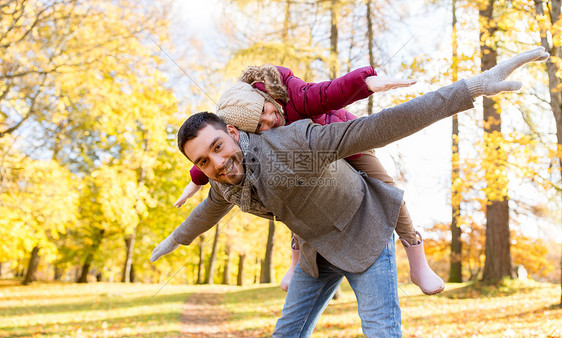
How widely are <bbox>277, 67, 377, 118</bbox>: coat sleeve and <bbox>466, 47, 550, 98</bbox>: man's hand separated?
1.67 feet

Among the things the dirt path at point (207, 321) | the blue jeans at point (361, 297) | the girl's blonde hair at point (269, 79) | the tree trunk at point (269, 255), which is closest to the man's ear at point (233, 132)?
the girl's blonde hair at point (269, 79)

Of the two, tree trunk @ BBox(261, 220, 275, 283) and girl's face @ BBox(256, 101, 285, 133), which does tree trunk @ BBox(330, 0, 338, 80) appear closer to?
girl's face @ BBox(256, 101, 285, 133)

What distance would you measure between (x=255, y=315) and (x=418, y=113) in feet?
23.9

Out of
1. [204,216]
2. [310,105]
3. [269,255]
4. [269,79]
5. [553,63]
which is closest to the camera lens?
[310,105]

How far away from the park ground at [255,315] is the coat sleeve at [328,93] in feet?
11.5

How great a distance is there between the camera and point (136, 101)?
1075cm

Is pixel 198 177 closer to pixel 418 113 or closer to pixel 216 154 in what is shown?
pixel 216 154

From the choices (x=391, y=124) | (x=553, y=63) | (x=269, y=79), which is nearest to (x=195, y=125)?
(x=269, y=79)

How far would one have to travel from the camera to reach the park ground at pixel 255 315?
19.9ft

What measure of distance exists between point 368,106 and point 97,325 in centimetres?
699

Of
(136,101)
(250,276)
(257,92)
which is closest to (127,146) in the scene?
(136,101)

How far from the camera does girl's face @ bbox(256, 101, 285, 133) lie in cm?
217

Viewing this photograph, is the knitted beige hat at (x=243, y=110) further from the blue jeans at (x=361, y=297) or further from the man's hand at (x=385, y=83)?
the blue jeans at (x=361, y=297)

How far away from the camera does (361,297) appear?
6.75 feet
